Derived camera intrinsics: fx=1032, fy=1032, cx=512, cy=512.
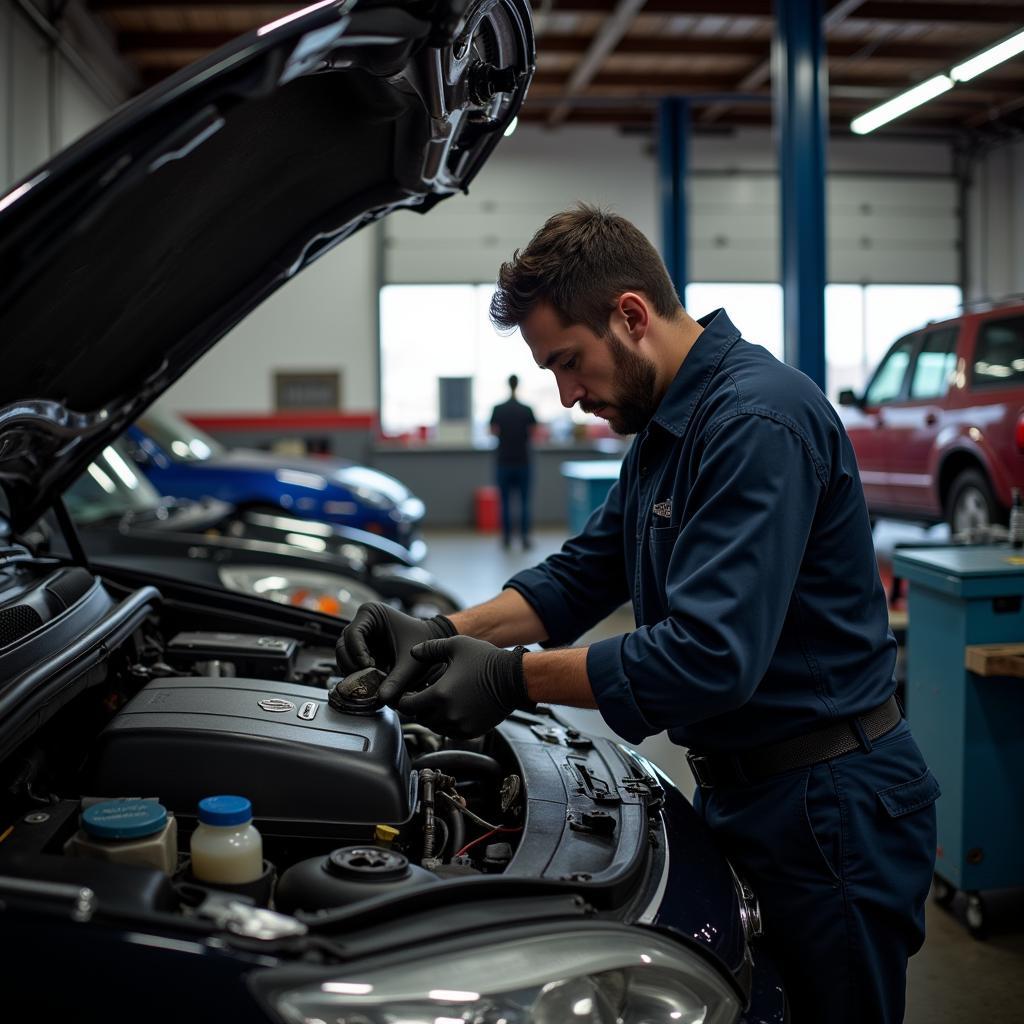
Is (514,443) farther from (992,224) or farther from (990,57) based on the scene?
(992,224)

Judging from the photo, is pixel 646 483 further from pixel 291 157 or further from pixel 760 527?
pixel 291 157

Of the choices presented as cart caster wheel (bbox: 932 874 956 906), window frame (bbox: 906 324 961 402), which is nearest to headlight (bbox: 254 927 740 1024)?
cart caster wheel (bbox: 932 874 956 906)

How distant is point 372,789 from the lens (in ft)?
4.60

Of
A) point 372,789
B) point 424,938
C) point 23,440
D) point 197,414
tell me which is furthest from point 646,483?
point 197,414

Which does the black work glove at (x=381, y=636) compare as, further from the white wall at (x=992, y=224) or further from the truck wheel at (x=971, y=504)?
the white wall at (x=992, y=224)

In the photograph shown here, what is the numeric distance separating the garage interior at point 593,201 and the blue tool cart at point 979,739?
6259 millimetres

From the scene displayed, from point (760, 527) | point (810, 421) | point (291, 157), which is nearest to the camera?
point (760, 527)

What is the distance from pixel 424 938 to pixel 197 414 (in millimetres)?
12243

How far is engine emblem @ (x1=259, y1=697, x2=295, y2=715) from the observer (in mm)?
1505

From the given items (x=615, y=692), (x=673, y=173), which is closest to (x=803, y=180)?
(x=673, y=173)

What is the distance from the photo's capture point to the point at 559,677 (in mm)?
1420

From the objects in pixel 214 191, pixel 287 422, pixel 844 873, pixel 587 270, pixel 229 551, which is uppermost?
pixel 287 422

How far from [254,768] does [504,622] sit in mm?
638

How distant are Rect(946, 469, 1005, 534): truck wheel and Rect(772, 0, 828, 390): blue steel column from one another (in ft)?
5.47
